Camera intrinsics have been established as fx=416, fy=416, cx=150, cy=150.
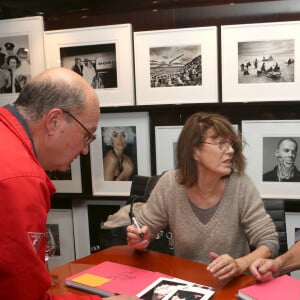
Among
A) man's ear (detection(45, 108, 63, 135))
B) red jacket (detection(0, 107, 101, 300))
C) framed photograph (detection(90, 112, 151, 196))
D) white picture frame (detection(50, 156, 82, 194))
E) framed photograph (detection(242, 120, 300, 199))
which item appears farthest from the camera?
white picture frame (detection(50, 156, 82, 194))

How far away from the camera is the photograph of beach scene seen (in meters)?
2.52

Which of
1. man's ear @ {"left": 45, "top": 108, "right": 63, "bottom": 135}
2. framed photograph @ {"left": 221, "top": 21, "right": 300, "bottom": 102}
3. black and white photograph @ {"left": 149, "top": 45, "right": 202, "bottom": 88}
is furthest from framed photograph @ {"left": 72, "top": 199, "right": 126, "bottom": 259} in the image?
man's ear @ {"left": 45, "top": 108, "right": 63, "bottom": 135}

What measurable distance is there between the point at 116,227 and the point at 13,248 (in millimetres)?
1243

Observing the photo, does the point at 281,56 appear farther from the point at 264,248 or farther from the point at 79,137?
the point at 79,137

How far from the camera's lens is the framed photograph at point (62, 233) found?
10.5 feet

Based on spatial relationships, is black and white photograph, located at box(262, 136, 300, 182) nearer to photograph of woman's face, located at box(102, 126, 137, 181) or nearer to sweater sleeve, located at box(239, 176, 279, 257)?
sweater sleeve, located at box(239, 176, 279, 257)

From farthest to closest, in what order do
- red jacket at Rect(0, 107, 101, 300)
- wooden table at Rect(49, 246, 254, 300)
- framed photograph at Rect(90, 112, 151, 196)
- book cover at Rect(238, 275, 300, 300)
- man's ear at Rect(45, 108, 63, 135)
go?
framed photograph at Rect(90, 112, 151, 196) < wooden table at Rect(49, 246, 254, 300) < book cover at Rect(238, 275, 300, 300) < man's ear at Rect(45, 108, 63, 135) < red jacket at Rect(0, 107, 101, 300)

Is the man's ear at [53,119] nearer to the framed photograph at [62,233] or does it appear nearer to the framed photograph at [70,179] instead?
the framed photograph at [70,179]

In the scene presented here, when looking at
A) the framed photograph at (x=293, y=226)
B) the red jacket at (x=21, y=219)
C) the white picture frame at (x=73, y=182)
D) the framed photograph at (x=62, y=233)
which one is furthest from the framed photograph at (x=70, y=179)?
the red jacket at (x=21, y=219)

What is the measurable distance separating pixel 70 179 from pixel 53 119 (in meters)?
1.86

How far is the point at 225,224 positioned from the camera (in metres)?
1.99

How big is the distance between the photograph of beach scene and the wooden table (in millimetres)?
1312

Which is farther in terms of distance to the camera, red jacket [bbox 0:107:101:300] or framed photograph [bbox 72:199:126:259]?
framed photograph [bbox 72:199:126:259]

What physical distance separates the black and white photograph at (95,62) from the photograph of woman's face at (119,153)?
32 cm
